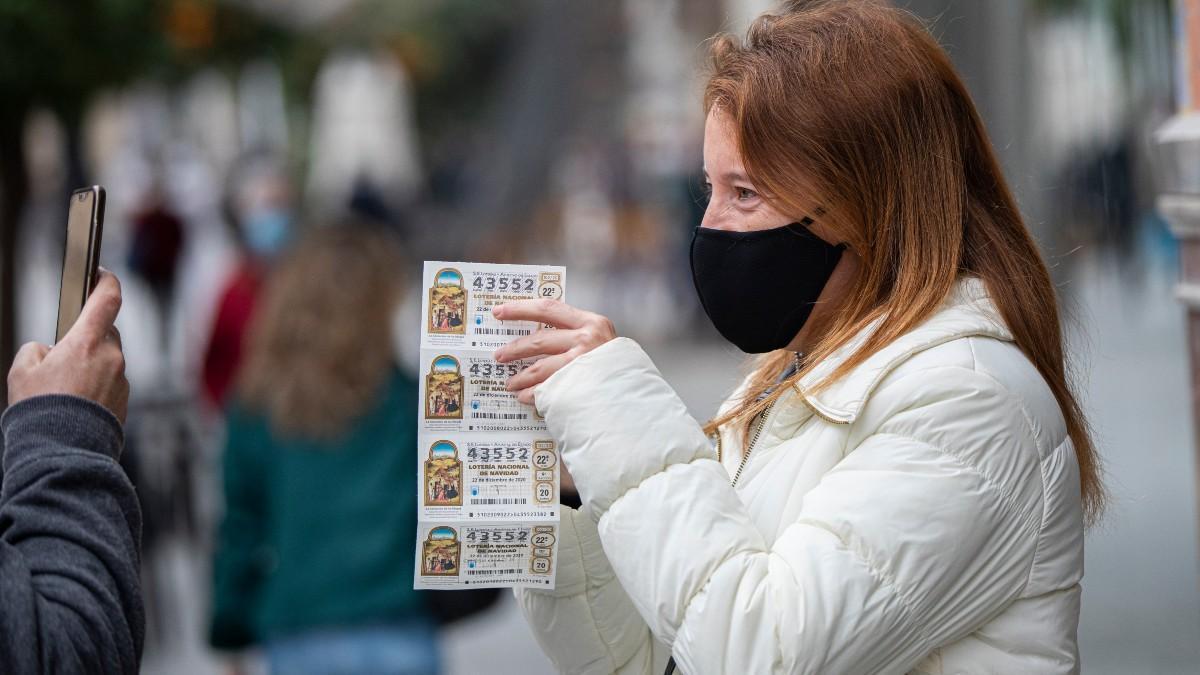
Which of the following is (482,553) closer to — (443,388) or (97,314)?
(443,388)

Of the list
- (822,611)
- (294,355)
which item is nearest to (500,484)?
(822,611)

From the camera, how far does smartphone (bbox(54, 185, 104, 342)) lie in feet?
6.93

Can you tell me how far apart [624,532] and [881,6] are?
2.85 ft

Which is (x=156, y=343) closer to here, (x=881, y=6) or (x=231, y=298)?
(x=231, y=298)

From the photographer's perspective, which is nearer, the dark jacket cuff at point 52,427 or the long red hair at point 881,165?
the dark jacket cuff at point 52,427

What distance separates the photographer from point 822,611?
186 centimetres

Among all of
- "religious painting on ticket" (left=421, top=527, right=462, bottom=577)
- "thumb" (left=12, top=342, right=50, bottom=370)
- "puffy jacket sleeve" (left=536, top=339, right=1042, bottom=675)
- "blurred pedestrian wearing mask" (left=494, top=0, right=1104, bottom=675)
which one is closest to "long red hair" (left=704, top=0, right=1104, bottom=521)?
"blurred pedestrian wearing mask" (left=494, top=0, right=1104, bottom=675)

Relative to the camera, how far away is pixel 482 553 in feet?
7.10

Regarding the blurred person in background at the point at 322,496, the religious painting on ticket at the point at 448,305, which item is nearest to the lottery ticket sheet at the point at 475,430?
the religious painting on ticket at the point at 448,305

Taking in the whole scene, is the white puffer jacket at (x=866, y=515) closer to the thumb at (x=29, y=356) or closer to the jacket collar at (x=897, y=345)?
the jacket collar at (x=897, y=345)

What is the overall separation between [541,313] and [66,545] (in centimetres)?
70

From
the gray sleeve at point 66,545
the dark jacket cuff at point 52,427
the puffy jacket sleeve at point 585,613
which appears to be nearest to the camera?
the gray sleeve at point 66,545

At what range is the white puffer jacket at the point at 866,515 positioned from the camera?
6.15 feet

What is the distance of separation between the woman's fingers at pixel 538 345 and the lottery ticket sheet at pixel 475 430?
0.07 ft
